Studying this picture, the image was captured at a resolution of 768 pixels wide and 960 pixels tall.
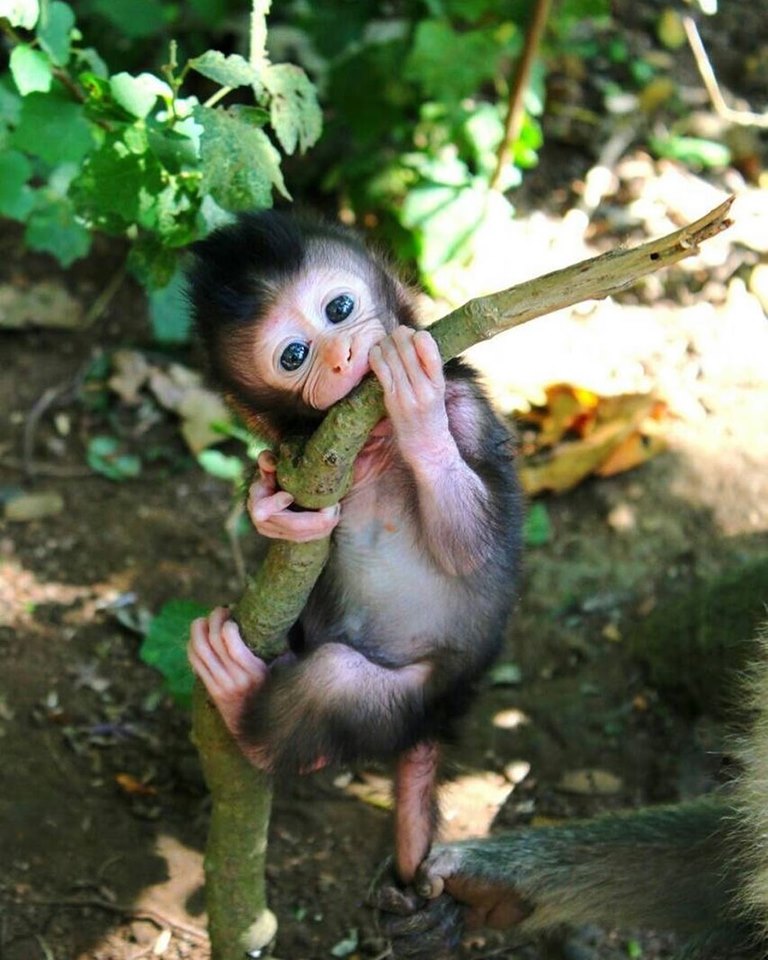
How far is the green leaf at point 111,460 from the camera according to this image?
218 inches

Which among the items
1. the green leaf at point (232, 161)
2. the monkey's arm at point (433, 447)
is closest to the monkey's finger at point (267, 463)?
the monkey's arm at point (433, 447)

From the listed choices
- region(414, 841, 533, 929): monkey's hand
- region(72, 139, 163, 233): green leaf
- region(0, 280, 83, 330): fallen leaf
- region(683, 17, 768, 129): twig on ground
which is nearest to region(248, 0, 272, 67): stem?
region(72, 139, 163, 233): green leaf

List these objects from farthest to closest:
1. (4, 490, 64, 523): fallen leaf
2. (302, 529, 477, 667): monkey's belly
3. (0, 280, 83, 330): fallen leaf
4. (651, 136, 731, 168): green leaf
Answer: (651, 136, 731, 168): green leaf
(0, 280, 83, 330): fallen leaf
(4, 490, 64, 523): fallen leaf
(302, 529, 477, 667): monkey's belly

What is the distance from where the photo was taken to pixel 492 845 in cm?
396

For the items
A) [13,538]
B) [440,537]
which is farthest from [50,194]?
[440,537]

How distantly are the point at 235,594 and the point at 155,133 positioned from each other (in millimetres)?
2150

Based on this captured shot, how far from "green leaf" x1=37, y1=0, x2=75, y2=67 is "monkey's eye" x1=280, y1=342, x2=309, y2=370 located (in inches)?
43.8

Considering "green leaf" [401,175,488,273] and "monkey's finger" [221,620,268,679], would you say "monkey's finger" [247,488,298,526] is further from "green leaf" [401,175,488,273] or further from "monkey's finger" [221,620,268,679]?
"green leaf" [401,175,488,273]

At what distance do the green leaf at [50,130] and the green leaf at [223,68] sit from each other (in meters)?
0.62

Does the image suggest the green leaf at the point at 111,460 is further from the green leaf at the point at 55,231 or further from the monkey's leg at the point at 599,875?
the monkey's leg at the point at 599,875

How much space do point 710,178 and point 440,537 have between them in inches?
176

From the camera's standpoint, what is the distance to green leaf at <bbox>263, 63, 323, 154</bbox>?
3350 mm

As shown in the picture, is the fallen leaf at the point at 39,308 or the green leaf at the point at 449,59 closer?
the green leaf at the point at 449,59

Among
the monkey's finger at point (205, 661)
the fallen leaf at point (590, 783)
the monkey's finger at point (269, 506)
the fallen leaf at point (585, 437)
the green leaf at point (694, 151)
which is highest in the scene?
the monkey's finger at point (269, 506)
